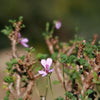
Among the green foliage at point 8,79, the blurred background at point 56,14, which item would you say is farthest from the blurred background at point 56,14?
the green foliage at point 8,79

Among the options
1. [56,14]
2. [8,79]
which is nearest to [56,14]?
[56,14]

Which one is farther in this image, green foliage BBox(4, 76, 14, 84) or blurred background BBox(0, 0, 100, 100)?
blurred background BBox(0, 0, 100, 100)

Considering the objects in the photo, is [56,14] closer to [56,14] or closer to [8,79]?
[56,14]

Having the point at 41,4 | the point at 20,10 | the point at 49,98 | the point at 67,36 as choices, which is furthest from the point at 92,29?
the point at 49,98

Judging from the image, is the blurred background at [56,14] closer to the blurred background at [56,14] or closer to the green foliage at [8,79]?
the blurred background at [56,14]

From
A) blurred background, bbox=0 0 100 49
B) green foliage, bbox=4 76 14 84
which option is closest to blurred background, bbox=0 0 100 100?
blurred background, bbox=0 0 100 49

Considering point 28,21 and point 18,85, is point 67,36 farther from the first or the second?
point 18,85

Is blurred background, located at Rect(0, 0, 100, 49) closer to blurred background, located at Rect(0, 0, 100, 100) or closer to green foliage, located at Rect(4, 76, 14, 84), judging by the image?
blurred background, located at Rect(0, 0, 100, 100)

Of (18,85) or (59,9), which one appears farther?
(59,9)

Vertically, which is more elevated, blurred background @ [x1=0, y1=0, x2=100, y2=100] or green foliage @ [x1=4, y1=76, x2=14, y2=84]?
blurred background @ [x1=0, y1=0, x2=100, y2=100]
